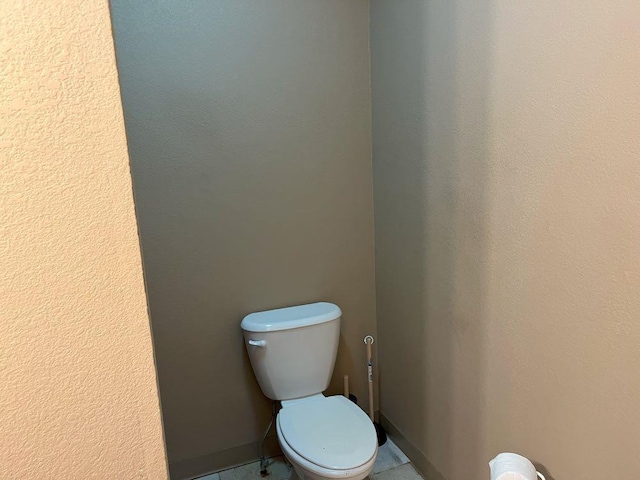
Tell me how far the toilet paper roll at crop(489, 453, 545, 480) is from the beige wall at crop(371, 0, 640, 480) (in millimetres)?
119

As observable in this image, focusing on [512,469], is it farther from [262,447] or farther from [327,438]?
[262,447]

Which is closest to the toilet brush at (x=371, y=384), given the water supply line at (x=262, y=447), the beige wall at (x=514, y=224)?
the beige wall at (x=514, y=224)

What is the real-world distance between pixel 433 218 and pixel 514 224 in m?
0.38

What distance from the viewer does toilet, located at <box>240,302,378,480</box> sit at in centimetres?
154

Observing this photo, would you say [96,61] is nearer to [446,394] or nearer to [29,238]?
[29,238]

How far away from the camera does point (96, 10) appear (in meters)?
0.66

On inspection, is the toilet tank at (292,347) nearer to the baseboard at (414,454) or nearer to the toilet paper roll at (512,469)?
the baseboard at (414,454)

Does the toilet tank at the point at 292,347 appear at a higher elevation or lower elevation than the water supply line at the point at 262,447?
higher

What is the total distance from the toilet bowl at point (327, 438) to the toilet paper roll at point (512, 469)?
0.42 m

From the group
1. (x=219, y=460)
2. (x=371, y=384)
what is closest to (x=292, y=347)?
(x=371, y=384)

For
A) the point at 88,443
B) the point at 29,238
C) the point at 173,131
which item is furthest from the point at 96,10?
the point at 173,131

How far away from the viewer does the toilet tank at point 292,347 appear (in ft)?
5.77

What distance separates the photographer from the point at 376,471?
1890 mm

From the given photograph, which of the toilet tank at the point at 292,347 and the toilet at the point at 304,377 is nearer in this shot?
the toilet at the point at 304,377
